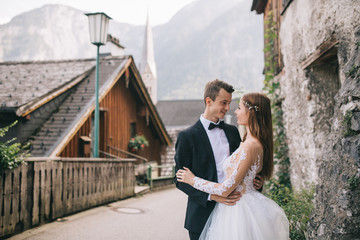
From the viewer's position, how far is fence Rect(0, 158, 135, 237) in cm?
516

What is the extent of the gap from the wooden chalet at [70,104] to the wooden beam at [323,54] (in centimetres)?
700

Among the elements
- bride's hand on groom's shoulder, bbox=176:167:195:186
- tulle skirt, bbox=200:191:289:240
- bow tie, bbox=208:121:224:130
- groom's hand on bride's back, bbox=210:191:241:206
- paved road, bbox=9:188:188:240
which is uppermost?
bow tie, bbox=208:121:224:130

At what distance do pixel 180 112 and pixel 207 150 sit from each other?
37869 millimetres

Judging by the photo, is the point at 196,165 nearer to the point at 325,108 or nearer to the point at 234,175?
the point at 234,175

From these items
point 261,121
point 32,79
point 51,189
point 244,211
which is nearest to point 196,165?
point 244,211

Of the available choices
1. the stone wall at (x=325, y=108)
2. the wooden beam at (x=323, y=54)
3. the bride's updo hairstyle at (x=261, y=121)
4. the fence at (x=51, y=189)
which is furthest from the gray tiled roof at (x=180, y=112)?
the bride's updo hairstyle at (x=261, y=121)

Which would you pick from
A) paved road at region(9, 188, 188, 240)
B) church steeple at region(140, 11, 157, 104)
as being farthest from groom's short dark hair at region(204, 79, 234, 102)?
church steeple at region(140, 11, 157, 104)

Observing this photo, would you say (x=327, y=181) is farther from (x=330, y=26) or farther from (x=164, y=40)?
(x=164, y=40)

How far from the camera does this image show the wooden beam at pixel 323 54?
4.77 metres

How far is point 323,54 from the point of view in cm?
519

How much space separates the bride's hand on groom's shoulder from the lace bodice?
0.04 meters

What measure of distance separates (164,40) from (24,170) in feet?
635

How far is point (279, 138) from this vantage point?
7.90 m

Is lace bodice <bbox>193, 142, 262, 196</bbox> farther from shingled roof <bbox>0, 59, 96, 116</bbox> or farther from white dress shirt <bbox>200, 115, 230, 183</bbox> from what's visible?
shingled roof <bbox>0, 59, 96, 116</bbox>
